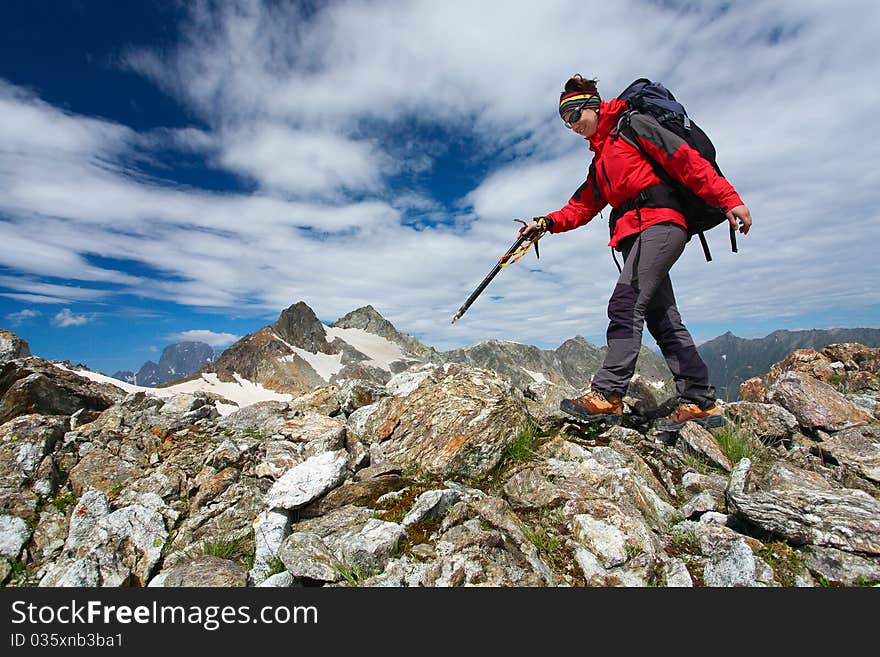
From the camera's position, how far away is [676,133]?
17.2 ft

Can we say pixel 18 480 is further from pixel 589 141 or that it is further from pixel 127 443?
pixel 589 141

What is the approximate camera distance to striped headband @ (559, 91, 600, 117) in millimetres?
5711

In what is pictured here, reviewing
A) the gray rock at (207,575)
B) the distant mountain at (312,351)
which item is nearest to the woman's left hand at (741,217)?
the gray rock at (207,575)

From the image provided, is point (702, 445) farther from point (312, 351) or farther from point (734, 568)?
point (312, 351)

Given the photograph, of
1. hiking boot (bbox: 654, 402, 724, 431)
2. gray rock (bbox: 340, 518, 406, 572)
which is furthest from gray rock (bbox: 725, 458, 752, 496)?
gray rock (bbox: 340, 518, 406, 572)

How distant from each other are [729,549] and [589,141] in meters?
5.45

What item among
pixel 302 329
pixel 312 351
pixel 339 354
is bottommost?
pixel 339 354

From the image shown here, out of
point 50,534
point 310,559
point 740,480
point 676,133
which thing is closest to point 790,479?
point 740,480

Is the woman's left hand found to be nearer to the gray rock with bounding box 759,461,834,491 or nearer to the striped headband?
the striped headband

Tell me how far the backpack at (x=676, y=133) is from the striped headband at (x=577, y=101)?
46 cm

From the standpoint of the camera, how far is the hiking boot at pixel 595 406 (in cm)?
579

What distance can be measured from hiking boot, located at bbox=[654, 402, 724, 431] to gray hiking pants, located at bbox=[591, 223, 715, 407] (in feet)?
0.40

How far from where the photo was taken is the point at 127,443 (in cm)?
610

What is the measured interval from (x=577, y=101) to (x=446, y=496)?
5634 millimetres
